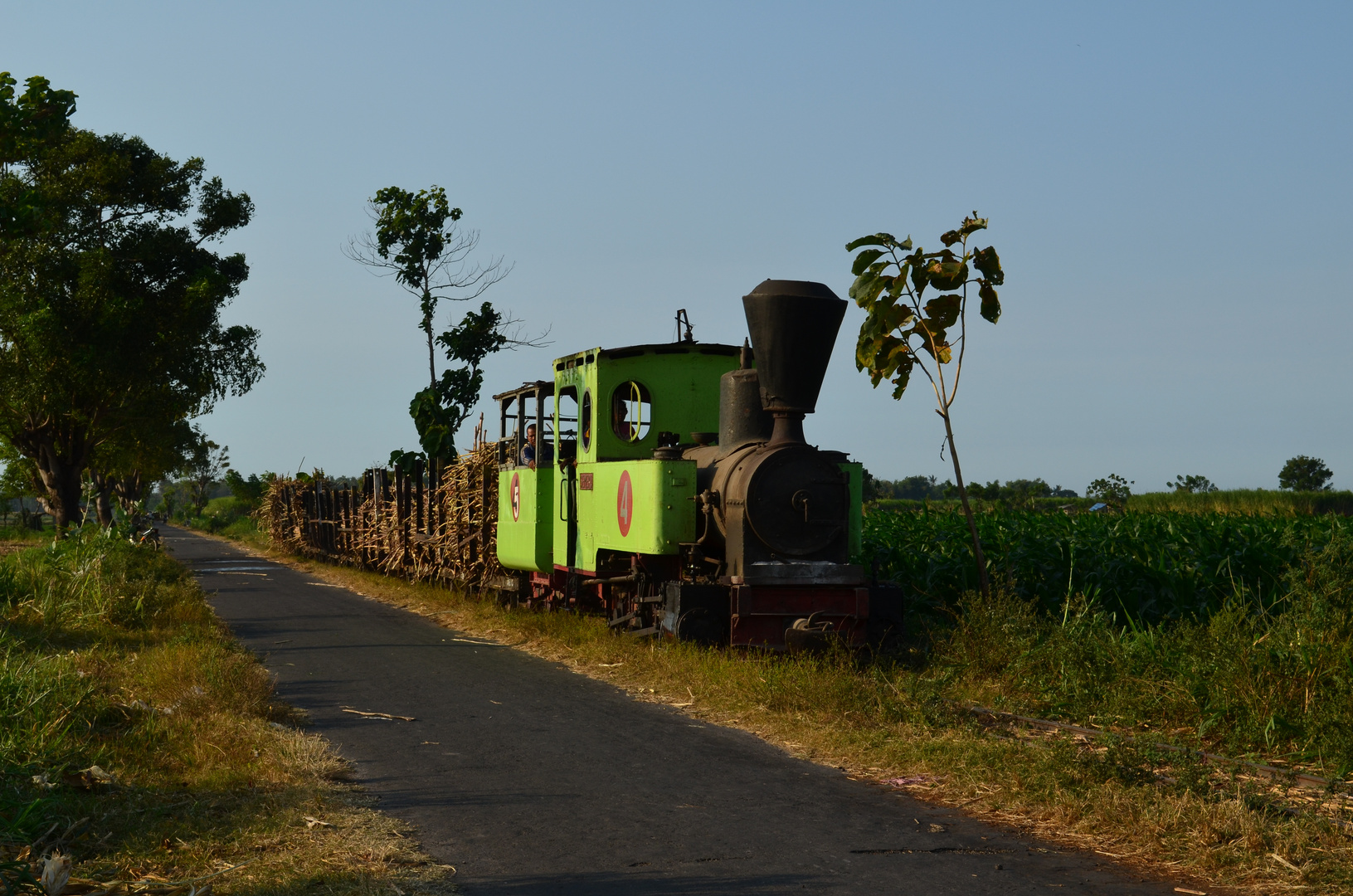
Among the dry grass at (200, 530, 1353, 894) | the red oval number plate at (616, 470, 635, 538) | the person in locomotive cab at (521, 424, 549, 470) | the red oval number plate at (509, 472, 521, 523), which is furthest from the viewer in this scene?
the red oval number plate at (509, 472, 521, 523)

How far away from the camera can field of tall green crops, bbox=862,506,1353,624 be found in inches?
475

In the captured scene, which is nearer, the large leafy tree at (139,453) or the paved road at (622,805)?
the paved road at (622,805)

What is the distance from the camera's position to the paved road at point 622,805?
5000 millimetres

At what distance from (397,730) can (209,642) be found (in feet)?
12.5

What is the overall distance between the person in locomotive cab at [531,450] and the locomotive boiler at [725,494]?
0.91 meters

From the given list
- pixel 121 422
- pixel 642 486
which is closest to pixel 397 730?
pixel 642 486

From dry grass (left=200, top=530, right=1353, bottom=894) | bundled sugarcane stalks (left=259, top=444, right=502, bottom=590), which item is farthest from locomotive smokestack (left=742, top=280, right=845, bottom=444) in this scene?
bundled sugarcane stalks (left=259, top=444, right=502, bottom=590)

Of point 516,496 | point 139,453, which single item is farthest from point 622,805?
point 139,453

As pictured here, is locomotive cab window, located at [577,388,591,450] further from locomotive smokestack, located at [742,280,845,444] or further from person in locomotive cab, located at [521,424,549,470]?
locomotive smokestack, located at [742,280,845,444]

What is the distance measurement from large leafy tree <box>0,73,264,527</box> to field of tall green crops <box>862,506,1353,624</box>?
21.9 m

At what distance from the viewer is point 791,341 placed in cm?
1020

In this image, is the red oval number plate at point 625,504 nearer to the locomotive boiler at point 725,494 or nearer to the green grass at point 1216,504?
the locomotive boiler at point 725,494

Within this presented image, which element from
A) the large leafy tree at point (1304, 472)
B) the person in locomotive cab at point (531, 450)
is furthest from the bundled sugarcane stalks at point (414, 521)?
the large leafy tree at point (1304, 472)

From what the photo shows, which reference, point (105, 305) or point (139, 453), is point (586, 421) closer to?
point (105, 305)
